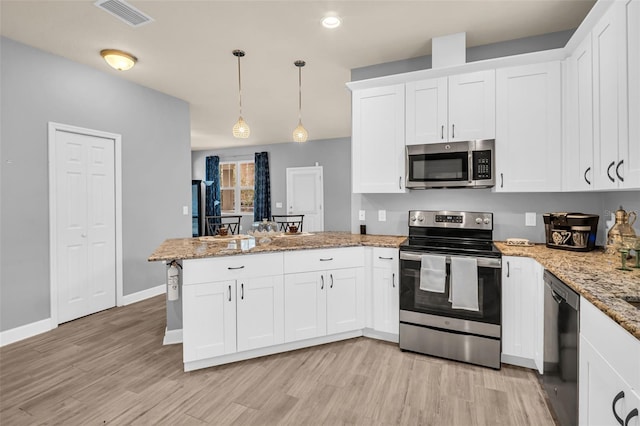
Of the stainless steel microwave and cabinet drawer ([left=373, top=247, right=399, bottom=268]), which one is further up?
the stainless steel microwave

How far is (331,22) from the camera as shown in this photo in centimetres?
275

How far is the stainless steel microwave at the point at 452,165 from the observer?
280 centimetres

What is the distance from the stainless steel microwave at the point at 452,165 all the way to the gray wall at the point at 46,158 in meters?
3.48

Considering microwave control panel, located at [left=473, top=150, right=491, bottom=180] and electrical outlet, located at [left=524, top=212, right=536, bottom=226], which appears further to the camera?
electrical outlet, located at [left=524, top=212, right=536, bottom=226]

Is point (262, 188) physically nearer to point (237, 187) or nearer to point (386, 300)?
point (237, 187)

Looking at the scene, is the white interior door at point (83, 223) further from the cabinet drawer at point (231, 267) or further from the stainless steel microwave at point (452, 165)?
the stainless steel microwave at point (452, 165)

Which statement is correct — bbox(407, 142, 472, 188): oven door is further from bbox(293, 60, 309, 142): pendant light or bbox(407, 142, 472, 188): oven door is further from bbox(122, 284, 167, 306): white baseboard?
bbox(122, 284, 167, 306): white baseboard

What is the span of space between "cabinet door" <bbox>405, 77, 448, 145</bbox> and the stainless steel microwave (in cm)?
10

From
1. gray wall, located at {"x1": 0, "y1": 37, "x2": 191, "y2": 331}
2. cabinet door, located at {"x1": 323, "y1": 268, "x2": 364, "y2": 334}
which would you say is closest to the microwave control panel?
cabinet door, located at {"x1": 323, "y1": 268, "x2": 364, "y2": 334}

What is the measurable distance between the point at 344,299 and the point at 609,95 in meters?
2.34

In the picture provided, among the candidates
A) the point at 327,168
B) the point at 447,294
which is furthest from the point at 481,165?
the point at 327,168

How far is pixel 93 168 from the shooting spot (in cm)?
382

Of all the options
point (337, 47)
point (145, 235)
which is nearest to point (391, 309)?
point (337, 47)

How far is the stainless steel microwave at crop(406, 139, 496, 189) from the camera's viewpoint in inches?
110
